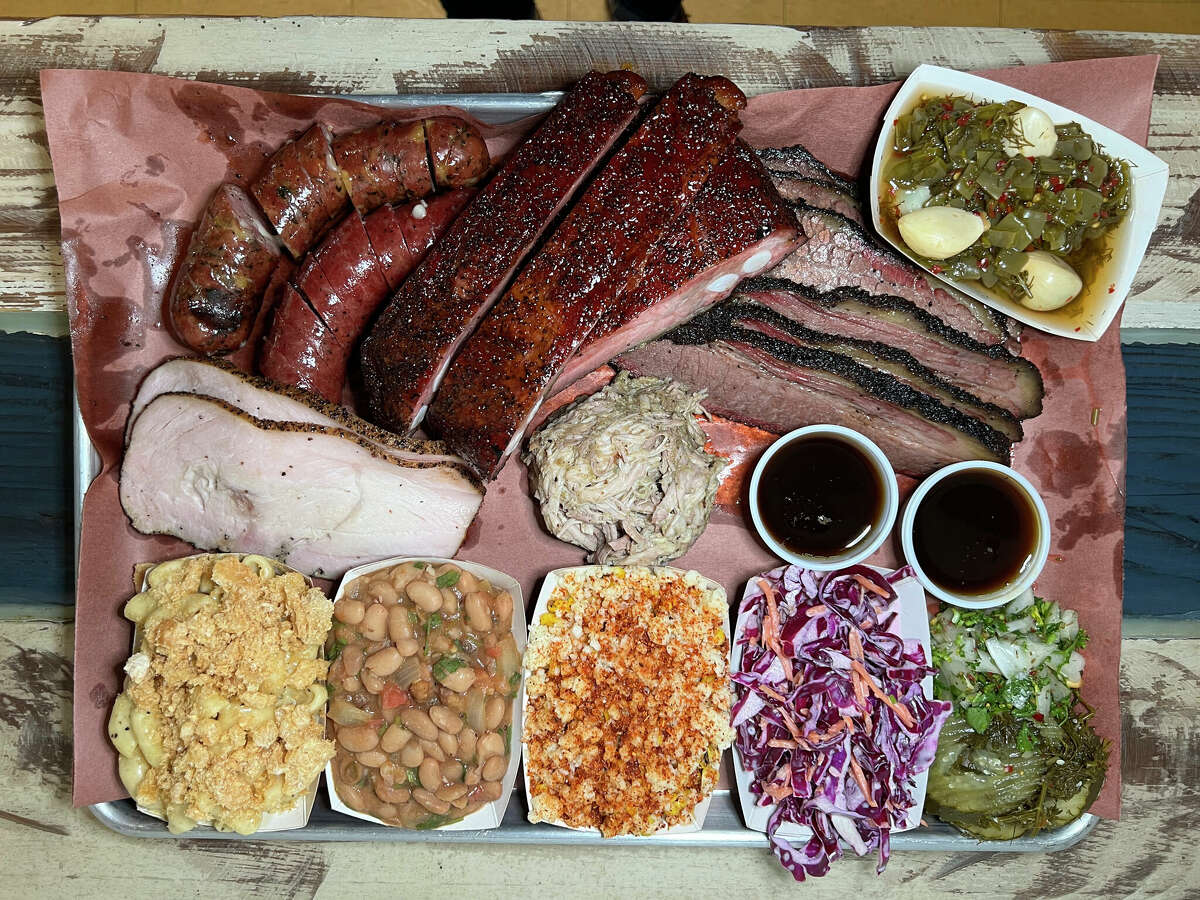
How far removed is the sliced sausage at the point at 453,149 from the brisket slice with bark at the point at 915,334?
1224mm

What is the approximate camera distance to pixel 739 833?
3.46 meters

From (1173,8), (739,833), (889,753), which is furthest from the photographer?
(1173,8)

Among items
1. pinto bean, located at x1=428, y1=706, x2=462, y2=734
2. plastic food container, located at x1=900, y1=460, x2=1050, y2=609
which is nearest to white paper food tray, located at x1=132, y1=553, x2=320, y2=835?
pinto bean, located at x1=428, y1=706, x2=462, y2=734

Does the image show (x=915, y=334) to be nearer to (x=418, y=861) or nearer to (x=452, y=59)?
(x=452, y=59)

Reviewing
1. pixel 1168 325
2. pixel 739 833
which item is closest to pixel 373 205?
pixel 739 833

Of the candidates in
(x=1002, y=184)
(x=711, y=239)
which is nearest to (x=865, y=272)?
(x=1002, y=184)

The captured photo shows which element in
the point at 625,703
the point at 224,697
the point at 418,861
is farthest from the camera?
the point at 418,861

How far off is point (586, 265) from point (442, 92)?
3.82 ft

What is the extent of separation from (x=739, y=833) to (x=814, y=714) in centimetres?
63

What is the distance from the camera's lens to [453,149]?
3.37m

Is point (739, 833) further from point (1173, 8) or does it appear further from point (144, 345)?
point (1173, 8)

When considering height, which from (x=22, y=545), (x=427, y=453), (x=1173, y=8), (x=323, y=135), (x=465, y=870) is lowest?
(x=465, y=870)

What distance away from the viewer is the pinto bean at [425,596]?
317 centimetres

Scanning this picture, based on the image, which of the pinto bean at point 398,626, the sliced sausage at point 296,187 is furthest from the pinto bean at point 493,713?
the sliced sausage at point 296,187
